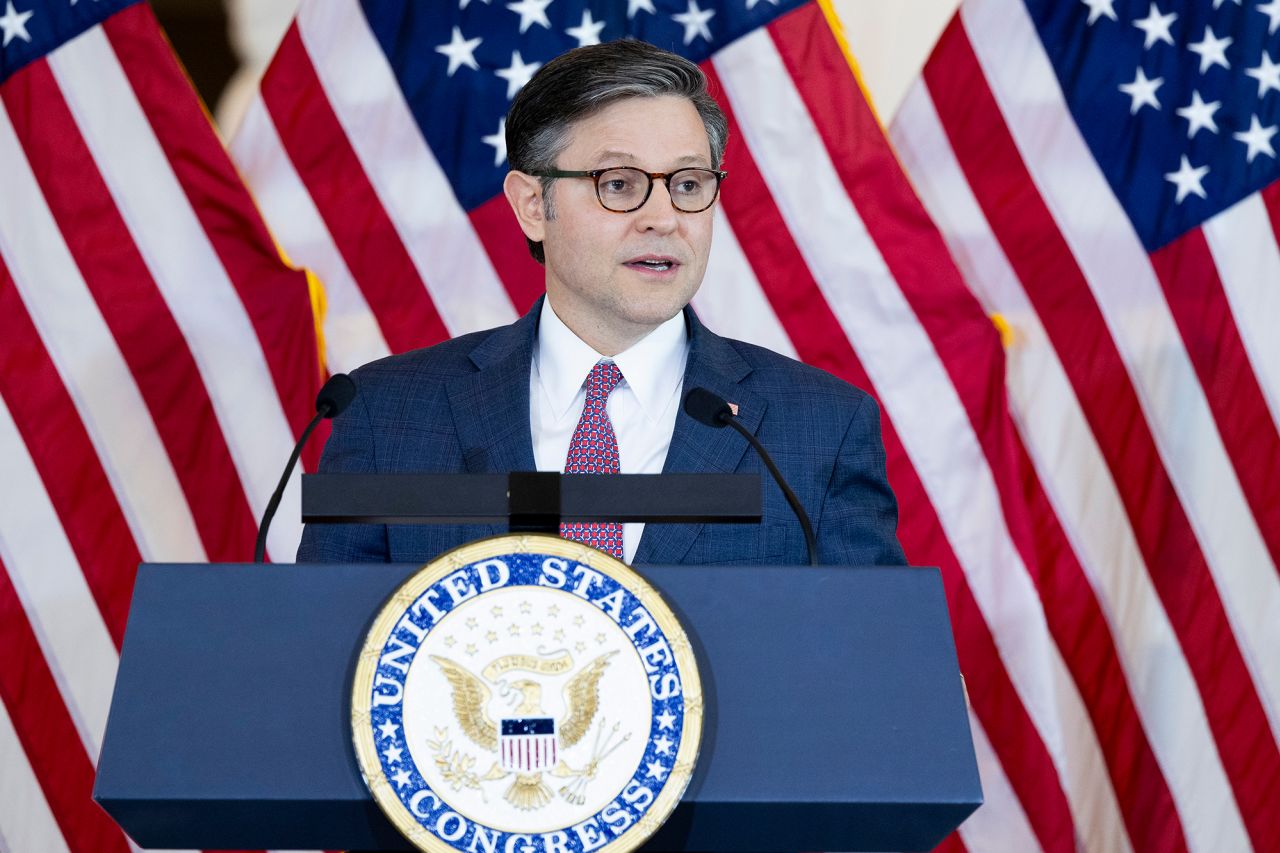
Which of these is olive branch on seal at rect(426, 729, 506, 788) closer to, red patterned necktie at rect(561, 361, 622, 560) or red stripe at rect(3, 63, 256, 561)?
red patterned necktie at rect(561, 361, 622, 560)

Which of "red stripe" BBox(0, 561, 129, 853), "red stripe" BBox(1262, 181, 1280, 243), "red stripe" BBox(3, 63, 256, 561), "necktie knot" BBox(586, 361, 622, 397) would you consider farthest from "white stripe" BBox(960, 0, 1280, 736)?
"red stripe" BBox(0, 561, 129, 853)

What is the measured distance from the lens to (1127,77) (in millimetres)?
3096

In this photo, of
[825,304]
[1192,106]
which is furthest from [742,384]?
[1192,106]

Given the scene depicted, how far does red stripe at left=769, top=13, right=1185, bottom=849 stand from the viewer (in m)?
3.04

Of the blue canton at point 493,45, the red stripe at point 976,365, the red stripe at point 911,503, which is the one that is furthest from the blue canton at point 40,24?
the red stripe at point 976,365

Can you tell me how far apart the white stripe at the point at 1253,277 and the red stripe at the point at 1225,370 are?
2 cm

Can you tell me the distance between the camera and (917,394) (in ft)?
10.0

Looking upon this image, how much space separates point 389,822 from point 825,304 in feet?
7.45

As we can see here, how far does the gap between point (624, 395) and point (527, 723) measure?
0.85 m

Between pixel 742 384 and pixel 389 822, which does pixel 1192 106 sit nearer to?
pixel 742 384

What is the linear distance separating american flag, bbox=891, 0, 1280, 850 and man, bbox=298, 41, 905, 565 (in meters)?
1.44

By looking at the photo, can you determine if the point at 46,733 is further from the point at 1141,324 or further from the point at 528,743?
the point at 1141,324

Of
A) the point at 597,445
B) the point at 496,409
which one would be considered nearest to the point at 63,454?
the point at 496,409

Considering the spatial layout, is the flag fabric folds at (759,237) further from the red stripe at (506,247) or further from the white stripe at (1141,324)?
the white stripe at (1141,324)
